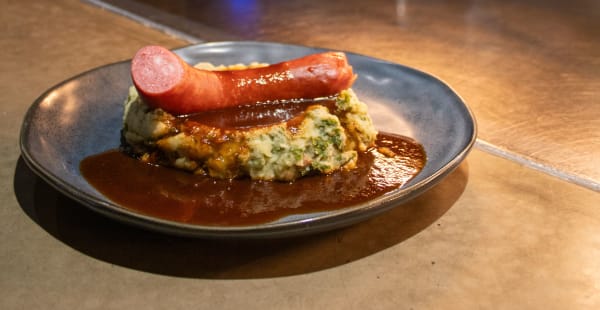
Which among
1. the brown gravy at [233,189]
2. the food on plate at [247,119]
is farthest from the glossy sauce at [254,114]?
the brown gravy at [233,189]

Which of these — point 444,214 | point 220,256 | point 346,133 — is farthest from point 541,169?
point 220,256

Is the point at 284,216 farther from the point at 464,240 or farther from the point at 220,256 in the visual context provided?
the point at 464,240

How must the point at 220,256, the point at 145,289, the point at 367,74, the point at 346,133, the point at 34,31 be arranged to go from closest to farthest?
1. the point at 145,289
2. the point at 220,256
3. the point at 346,133
4. the point at 367,74
5. the point at 34,31

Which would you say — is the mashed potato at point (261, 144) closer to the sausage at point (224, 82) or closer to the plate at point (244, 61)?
the sausage at point (224, 82)

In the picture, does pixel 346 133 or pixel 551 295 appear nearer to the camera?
pixel 551 295

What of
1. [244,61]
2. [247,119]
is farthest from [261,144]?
[244,61]

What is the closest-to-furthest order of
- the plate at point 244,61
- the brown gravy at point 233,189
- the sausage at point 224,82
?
the plate at point 244,61, the brown gravy at point 233,189, the sausage at point 224,82
